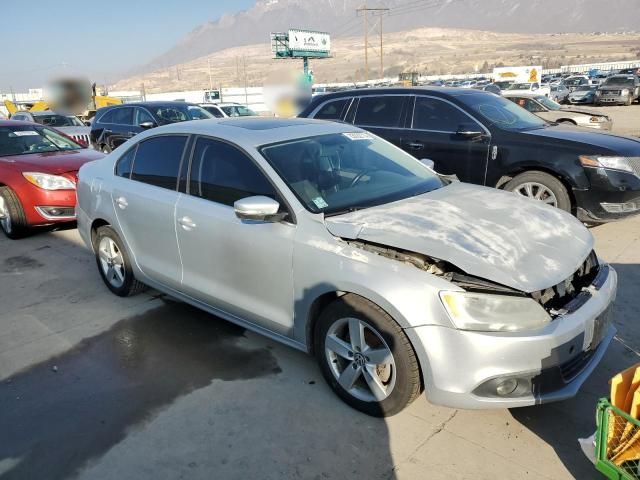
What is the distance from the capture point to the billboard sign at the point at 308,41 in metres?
48.6

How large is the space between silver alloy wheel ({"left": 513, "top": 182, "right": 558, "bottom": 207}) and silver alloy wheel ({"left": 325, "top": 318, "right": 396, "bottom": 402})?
12.9 feet

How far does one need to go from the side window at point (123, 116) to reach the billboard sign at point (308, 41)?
38.9 m

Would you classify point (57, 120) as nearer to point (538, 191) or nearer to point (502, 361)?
point (538, 191)

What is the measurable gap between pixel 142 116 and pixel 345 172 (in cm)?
952

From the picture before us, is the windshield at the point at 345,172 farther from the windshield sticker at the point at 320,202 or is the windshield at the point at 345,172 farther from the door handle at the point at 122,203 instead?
the door handle at the point at 122,203

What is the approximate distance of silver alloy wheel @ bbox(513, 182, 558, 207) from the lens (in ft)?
19.4

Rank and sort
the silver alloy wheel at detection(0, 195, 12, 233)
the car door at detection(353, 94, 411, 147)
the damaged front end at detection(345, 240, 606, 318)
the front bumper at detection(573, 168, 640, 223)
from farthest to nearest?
the car door at detection(353, 94, 411, 147) → the silver alloy wheel at detection(0, 195, 12, 233) → the front bumper at detection(573, 168, 640, 223) → the damaged front end at detection(345, 240, 606, 318)

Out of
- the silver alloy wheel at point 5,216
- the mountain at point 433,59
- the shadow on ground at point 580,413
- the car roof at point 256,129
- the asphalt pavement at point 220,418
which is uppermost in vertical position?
the mountain at point 433,59

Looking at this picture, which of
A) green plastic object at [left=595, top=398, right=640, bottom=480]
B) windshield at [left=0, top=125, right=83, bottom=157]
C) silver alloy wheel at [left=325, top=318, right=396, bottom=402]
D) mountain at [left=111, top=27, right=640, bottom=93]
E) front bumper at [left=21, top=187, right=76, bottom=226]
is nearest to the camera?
green plastic object at [left=595, top=398, right=640, bottom=480]

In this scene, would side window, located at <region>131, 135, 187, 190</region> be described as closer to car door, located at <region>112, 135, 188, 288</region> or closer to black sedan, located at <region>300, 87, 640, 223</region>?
car door, located at <region>112, 135, 188, 288</region>

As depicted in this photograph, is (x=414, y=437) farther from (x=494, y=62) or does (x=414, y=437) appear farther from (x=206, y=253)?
(x=494, y=62)

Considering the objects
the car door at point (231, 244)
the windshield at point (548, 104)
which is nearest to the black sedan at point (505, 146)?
the car door at point (231, 244)

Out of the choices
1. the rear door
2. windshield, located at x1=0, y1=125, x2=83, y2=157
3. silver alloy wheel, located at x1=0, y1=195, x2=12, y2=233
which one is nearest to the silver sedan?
silver alloy wheel, located at x1=0, y1=195, x2=12, y2=233

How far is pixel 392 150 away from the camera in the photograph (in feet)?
13.7
